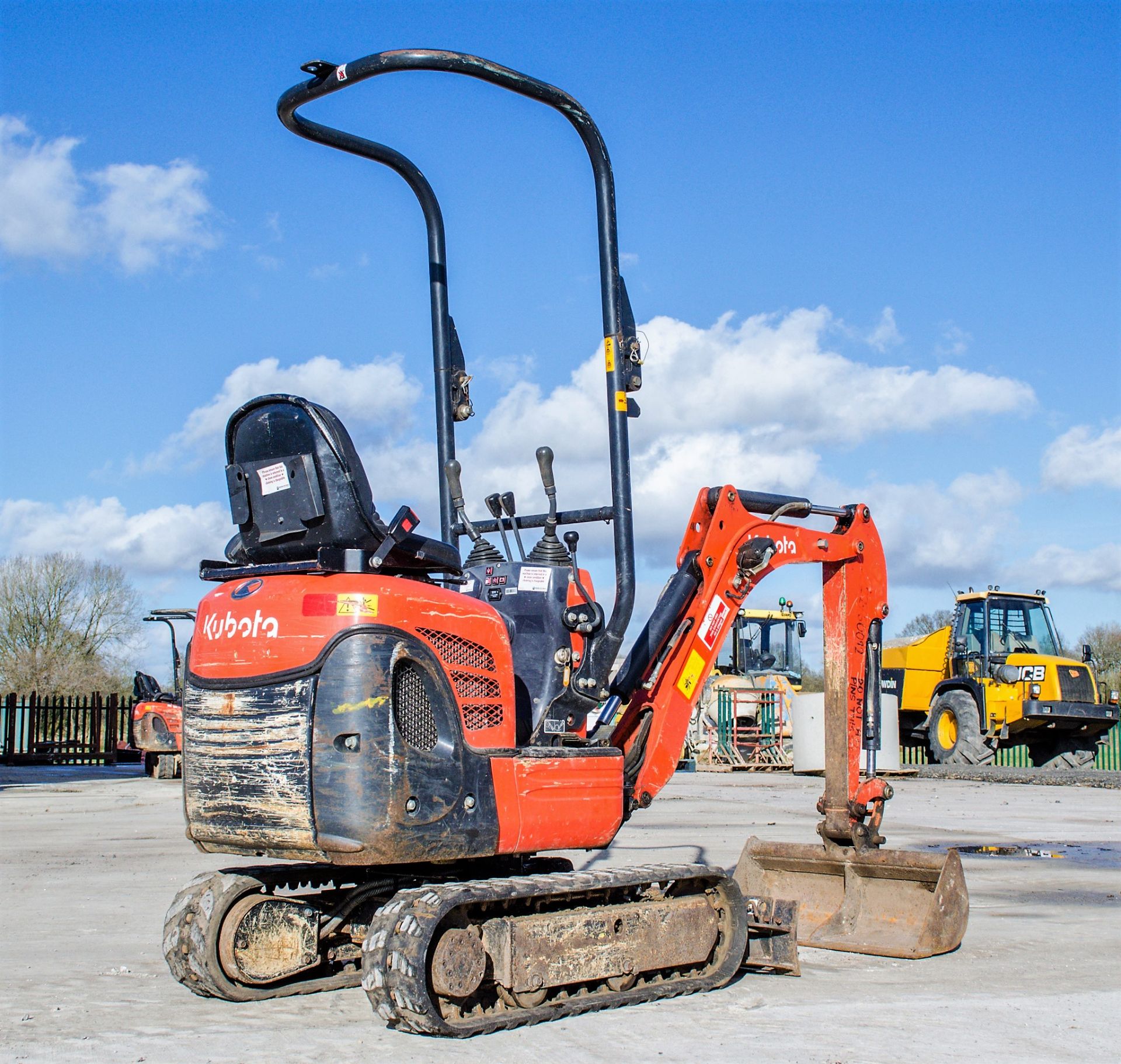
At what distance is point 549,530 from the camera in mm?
6055

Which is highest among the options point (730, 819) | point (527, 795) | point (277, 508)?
point (277, 508)

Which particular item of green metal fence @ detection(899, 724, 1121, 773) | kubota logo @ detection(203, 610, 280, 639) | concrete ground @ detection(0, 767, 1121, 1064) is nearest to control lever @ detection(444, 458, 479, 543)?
kubota logo @ detection(203, 610, 280, 639)

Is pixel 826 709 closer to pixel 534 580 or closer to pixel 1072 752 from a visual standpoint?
pixel 534 580

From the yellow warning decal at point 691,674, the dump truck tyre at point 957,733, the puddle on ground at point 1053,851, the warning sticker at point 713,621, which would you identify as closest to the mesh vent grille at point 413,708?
the yellow warning decal at point 691,674

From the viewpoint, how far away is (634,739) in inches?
243

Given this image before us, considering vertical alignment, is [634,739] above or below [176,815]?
above

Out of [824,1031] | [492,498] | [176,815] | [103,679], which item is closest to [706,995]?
[824,1031]

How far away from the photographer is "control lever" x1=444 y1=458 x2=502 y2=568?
254 inches

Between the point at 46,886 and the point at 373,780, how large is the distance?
19.0 feet

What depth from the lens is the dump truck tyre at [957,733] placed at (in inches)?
943

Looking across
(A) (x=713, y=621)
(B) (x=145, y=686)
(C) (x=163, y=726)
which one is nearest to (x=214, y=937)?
(A) (x=713, y=621)

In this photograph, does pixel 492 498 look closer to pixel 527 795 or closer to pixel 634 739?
pixel 634 739

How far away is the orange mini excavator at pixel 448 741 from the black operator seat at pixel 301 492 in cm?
1

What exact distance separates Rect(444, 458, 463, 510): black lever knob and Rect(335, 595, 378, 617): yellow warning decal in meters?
1.77
